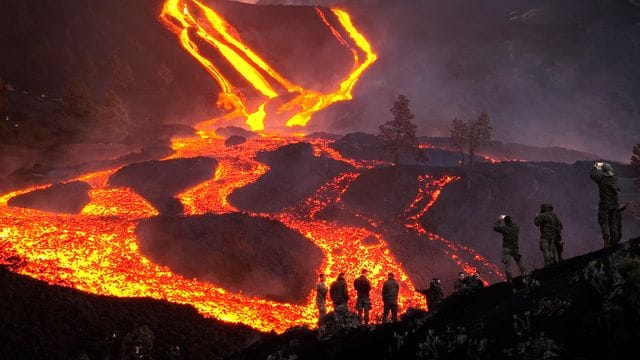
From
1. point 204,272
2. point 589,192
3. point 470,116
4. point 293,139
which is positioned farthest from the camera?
point 470,116

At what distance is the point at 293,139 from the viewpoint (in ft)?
249

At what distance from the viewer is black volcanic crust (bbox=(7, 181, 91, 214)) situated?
43094 mm

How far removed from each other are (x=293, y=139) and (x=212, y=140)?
12.5 metres

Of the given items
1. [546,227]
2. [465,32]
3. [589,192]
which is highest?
[465,32]

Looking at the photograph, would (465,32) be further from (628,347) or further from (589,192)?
(628,347)

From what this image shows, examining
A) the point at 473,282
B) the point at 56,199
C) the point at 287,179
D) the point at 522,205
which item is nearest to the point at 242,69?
the point at 287,179

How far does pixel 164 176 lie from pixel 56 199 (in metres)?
11.1

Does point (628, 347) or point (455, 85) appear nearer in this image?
point (628, 347)

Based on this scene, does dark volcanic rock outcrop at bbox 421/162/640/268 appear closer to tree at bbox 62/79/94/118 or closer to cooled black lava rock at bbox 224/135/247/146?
cooled black lava rock at bbox 224/135/247/146

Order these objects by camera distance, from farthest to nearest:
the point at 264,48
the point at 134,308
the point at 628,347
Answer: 1. the point at 264,48
2. the point at 134,308
3. the point at 628,347

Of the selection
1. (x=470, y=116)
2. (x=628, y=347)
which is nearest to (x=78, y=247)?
(x=628, y=347)

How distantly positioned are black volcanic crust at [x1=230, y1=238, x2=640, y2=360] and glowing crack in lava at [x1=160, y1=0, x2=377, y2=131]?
8343 cm

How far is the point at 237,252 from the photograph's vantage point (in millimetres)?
33469

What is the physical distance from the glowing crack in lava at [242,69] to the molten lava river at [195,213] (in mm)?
26958
